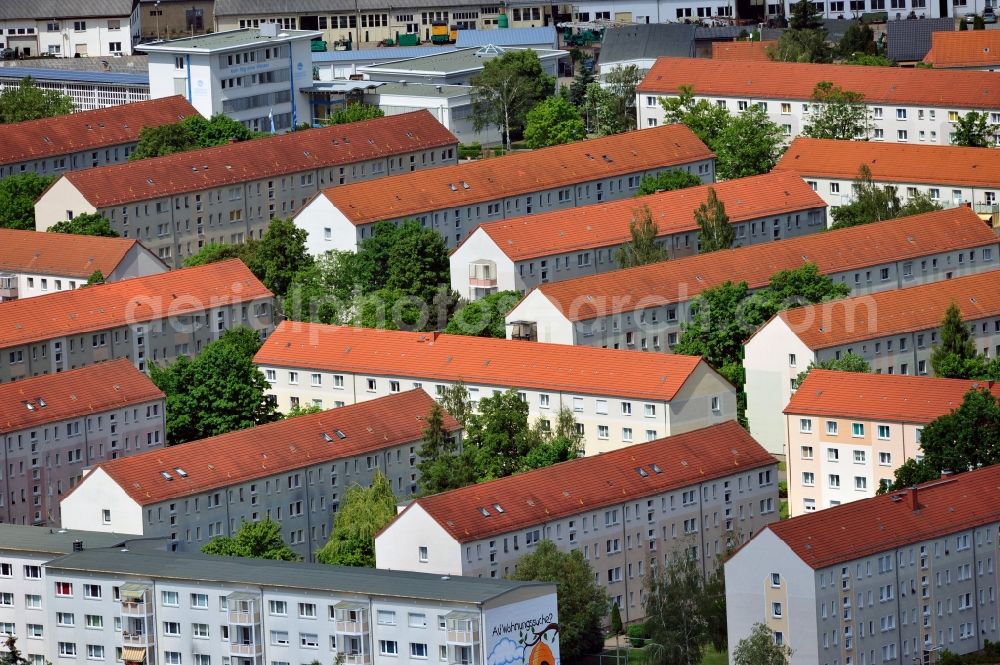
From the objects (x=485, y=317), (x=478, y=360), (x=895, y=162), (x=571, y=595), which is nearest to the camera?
(x=571, y=595)

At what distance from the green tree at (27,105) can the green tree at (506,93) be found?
24.7m

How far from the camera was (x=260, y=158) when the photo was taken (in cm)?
17425

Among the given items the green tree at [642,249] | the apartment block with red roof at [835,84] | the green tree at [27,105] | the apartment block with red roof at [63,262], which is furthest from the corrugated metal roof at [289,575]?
the green tree at [27,105]

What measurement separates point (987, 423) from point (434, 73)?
80.5 meters

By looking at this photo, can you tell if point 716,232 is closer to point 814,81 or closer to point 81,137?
point 814,81

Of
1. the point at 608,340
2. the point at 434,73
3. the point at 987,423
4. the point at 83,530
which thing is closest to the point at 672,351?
the point at 608,340

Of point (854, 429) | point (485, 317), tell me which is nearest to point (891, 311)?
point (854, 429)

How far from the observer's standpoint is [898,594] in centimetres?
11581

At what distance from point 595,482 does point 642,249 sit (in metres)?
35.0

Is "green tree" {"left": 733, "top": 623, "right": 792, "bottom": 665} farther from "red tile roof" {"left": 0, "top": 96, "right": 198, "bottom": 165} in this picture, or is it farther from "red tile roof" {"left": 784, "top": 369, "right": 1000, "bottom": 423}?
"red tile roof" {"left": 0, "top": 96, "right": 198, "bottom": 165}

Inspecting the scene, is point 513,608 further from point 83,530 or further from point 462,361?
point 462,361

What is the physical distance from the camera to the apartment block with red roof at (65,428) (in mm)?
130250

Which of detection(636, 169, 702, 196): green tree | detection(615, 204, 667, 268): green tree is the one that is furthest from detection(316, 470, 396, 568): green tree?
detection(636, 169, 702, 196): green tree

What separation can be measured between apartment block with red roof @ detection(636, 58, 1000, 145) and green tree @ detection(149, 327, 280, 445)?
58178 mm
